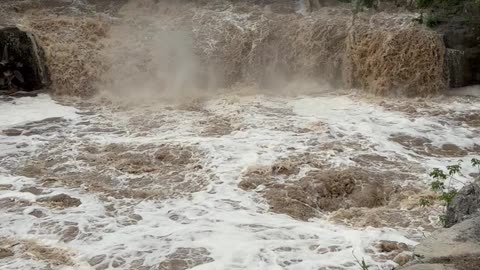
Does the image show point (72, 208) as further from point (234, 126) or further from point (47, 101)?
point (47, 101)

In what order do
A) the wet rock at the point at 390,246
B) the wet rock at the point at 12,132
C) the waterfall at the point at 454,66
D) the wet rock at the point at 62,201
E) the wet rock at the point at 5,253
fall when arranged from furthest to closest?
the waterfall at the point at 454,66 < the wet rock at the point at 12,132 < the wet rock at the point at 62,201 < the wet rock at the point at 390,246 < the wet rock at the point at 5,253

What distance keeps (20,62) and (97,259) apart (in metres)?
7.24

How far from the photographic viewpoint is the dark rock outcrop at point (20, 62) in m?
11.8

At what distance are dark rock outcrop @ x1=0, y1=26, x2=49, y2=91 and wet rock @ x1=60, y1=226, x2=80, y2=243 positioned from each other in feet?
20.6

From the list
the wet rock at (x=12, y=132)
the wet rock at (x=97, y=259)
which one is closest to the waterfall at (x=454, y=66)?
the wet rock at (x=12, y=132)

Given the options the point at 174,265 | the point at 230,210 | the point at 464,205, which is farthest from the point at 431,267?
the point at 230,210

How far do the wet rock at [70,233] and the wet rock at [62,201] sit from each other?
657 millimetres

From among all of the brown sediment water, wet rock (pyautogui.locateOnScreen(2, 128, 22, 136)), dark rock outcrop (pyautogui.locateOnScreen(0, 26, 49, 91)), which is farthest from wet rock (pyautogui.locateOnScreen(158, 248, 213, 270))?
dark rock outcrop (pyautogui.locateOnScreen(0, 26, 49, 91))

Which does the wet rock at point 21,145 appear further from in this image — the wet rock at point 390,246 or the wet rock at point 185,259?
the wet rock at point 390,246

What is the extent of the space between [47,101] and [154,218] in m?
5.70

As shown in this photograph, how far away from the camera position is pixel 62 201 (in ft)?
23.8

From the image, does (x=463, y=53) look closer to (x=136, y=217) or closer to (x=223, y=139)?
(x=223, y=139)

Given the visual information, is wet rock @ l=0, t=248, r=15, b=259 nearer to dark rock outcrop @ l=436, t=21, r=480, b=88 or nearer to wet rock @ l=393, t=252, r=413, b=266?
wet rock @ l=393, t=252, r=413, b=266

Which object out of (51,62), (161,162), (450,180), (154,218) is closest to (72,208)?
(154,218)
